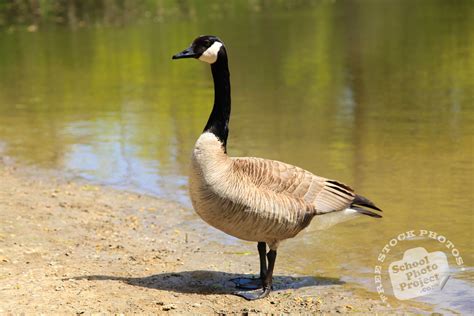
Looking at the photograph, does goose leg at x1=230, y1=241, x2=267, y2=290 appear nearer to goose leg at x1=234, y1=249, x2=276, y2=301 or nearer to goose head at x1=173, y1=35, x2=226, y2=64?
goose leg at x1=234, y1=249, x2=276, y2=301

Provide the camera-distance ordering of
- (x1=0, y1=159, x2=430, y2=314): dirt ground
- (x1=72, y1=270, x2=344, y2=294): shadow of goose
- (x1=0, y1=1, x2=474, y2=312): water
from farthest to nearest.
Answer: (x1=0, y1=1, x2=474, y2=312): water
(x1=72, y1=270, x2=344, y2=294): shadow of goose
(x1=0, y1=159, x2=430, y2=314): dirt ground

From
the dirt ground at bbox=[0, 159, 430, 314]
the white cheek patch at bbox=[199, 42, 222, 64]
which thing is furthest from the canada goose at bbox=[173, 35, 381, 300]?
the dirt ground at bbox=[0, 159, 430, 314]

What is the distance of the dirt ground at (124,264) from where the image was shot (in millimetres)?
5129

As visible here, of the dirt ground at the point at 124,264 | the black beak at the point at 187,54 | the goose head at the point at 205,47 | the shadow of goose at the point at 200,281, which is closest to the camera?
the dirt ground at the point at 124,264

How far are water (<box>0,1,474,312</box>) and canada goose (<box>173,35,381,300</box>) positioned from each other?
2.79 feet

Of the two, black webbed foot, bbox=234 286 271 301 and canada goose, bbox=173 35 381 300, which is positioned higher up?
canada goose, bbox=173 35 381 300

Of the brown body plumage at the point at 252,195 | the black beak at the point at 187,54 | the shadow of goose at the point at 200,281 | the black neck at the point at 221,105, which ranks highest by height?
the black beak at the point at 187,54

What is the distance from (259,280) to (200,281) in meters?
0.48

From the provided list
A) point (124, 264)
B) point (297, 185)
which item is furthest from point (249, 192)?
point (124, 264)

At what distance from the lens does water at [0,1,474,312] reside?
738 centimetres

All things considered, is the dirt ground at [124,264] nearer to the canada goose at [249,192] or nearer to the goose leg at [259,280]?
the goose leg at [259,280]

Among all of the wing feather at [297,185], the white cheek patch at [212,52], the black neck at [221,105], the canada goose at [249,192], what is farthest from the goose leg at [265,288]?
the white cheek patch at [212,52]

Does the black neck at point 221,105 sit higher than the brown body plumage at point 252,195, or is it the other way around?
the black neck at point 221,105

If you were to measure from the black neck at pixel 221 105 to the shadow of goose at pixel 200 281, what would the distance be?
1.15 meters
